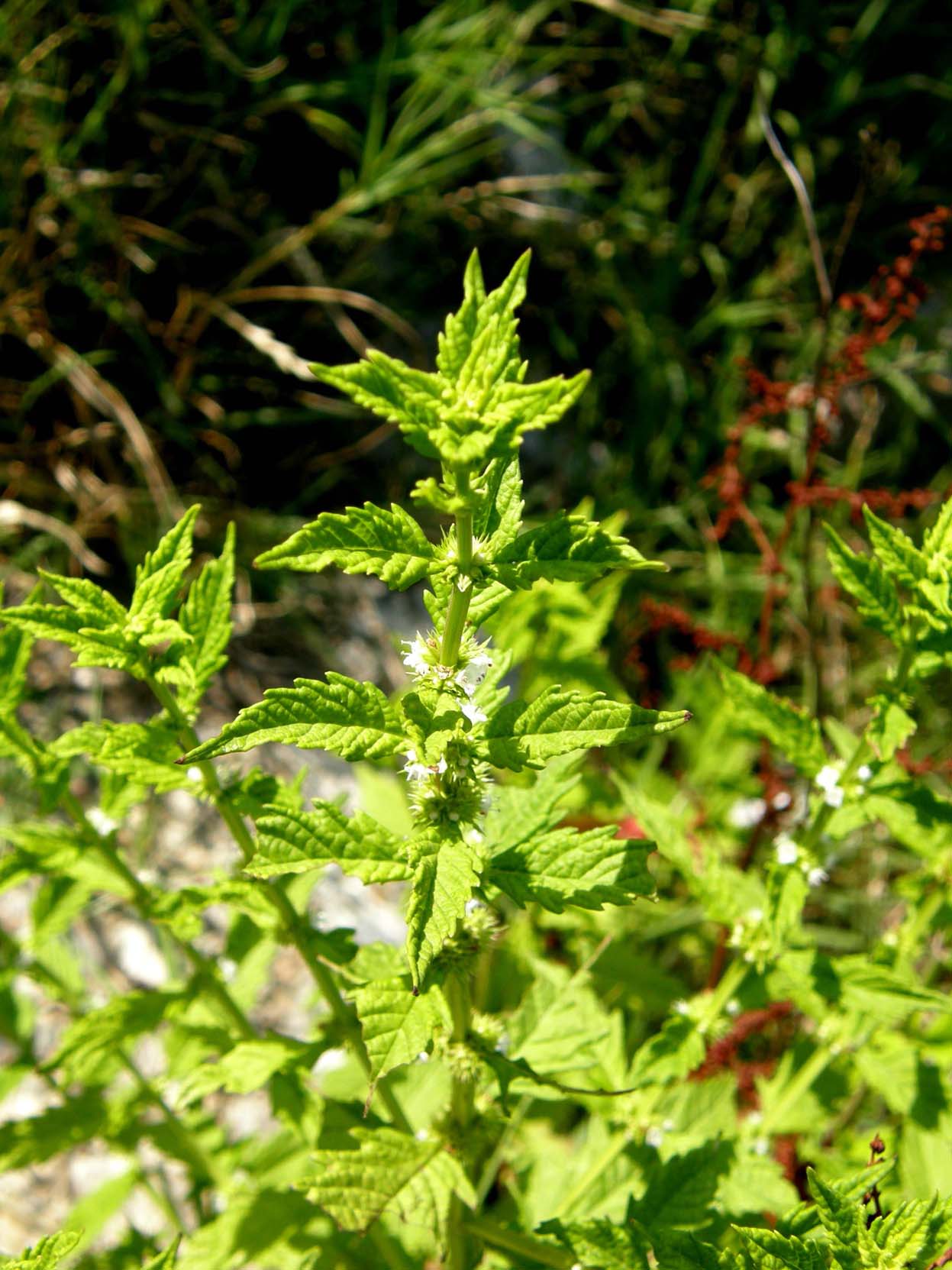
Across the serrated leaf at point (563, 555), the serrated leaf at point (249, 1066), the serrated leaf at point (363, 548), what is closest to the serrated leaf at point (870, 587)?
the serrated leaf at point (563, 555)

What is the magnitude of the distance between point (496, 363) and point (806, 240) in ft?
12.1

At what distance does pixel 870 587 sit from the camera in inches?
72.1

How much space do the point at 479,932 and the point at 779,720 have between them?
2.43 ft

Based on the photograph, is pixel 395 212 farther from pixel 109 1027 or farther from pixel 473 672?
pixel 109 1027

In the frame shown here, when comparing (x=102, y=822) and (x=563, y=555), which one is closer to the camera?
(x=563, y=555)

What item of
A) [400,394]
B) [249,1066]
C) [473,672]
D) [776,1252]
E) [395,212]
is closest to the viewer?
[400,394]

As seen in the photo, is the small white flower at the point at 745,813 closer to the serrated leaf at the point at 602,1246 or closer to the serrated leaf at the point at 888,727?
the serrated leaf at the point at 888,727

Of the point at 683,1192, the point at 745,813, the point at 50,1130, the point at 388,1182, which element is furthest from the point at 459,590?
the point at 745,813

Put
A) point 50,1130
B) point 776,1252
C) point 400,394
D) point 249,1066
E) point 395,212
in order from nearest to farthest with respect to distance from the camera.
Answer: point 400,394
point 776,1252
point 249,1066
point 50,1130
point 395,212

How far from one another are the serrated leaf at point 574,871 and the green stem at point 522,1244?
0.74 m

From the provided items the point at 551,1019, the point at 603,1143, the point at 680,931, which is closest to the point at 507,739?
the point at 551,1019

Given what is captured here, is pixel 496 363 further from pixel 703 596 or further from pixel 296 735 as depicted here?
Answer: pixel 703 596

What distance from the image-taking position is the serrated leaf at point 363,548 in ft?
4.23

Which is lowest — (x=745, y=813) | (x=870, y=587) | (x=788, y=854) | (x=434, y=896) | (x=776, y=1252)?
(x=745, y=813)
